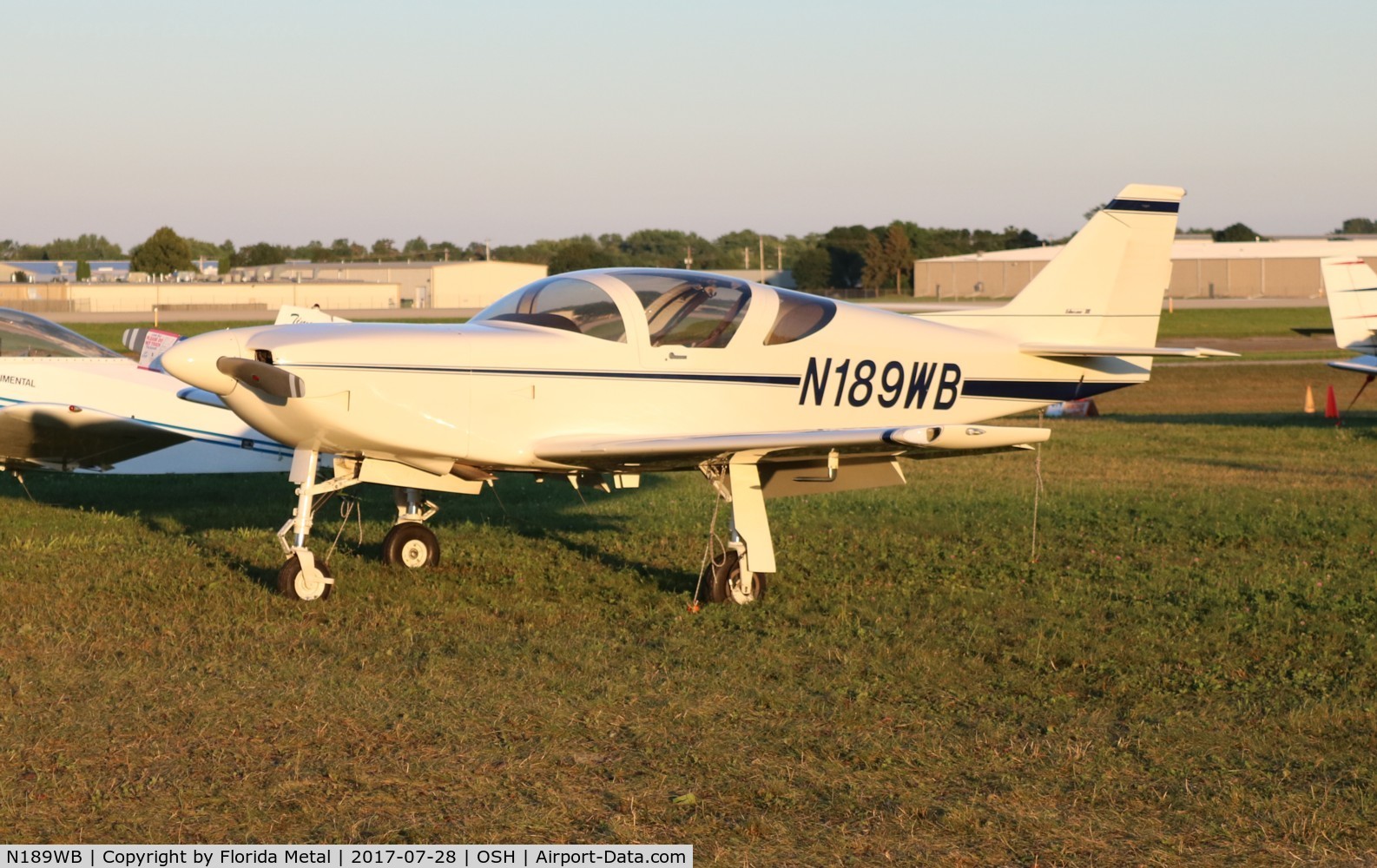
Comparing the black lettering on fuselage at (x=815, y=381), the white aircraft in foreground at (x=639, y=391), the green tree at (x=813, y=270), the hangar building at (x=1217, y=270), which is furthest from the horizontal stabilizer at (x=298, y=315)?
the green tree at (x=813, y=270)

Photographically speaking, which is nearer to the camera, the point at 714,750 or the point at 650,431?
the point at 714,750

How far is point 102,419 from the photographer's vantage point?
39.4ft

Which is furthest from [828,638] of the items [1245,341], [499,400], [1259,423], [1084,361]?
[1245,341]

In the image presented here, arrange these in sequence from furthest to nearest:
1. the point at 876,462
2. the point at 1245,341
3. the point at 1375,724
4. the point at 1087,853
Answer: the point at 1245,341 → the point at 876,462 → the point at 1375,724 → the point at 1087,853

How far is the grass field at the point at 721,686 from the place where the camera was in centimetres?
492

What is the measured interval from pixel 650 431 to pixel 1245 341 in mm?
42775

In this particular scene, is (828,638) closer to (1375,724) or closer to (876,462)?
(876,462)

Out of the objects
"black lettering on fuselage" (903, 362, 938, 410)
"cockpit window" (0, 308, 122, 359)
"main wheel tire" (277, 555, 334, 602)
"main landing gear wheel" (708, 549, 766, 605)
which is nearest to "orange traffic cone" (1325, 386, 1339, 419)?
"black lettering on fuselage" (903, 362, 938, 410)

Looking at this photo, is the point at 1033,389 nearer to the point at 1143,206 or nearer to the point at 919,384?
the point at 919,384

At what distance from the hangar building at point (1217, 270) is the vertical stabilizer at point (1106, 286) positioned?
78.3 metres

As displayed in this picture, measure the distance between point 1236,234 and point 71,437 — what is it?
12289 cm

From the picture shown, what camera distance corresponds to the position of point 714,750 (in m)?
5.76

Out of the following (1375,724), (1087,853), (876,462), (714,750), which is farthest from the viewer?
(876,462)

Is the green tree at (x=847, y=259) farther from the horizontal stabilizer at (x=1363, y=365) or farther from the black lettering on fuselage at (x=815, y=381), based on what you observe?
the black lettering on fuselage at (x=815, y=381)
